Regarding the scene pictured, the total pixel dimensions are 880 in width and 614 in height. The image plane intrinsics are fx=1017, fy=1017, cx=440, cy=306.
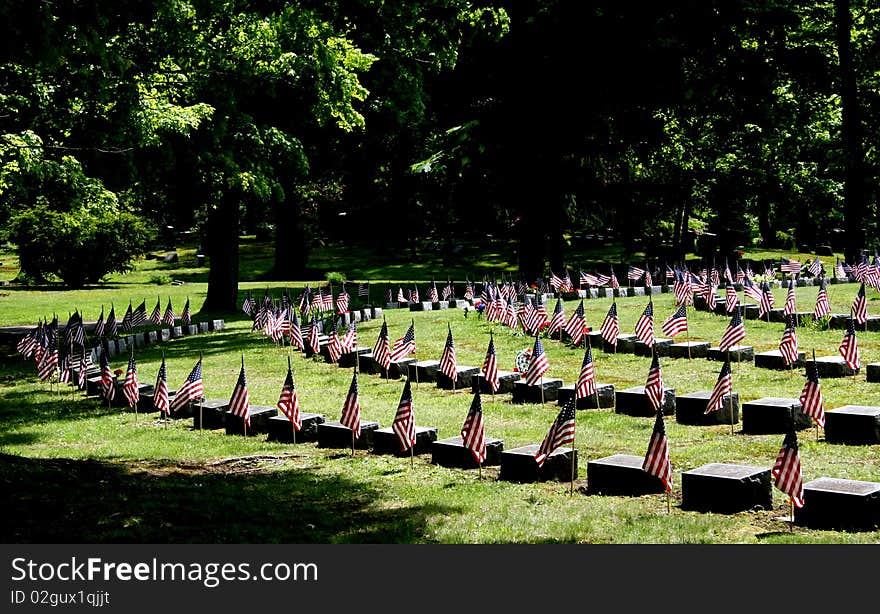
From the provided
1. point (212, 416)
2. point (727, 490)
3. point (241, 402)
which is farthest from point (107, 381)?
point (727, 490)

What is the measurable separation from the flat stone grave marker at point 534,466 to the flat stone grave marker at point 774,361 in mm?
7597

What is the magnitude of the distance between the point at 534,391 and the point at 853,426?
566 cm

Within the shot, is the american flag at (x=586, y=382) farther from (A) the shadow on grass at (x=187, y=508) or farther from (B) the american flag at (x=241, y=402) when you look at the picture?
(B) the american flag at (x=241, y=402)

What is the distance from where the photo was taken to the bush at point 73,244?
4478 centimetres

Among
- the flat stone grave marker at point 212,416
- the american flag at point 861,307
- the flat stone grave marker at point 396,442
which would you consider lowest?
the flat stone grave marker at point 212,416

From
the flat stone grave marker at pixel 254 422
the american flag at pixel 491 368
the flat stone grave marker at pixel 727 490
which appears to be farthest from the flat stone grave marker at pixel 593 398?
the flat stone grave marker at pixel 727 490

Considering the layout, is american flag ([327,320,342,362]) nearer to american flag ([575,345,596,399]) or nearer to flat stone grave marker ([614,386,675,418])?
american flag ([575,345,596,399])

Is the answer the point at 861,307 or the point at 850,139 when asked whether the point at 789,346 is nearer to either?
the point at 861,307

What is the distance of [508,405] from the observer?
1652 centimetres

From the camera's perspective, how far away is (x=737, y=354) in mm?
18797

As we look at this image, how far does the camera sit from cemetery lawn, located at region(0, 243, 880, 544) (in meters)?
9.07

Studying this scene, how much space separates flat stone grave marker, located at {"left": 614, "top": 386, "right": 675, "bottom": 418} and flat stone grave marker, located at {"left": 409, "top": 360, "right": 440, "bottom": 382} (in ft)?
15.3

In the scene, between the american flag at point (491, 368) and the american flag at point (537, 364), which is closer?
the american flag at point (537, 364)

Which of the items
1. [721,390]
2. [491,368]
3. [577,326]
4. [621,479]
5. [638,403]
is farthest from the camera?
[577,326]
